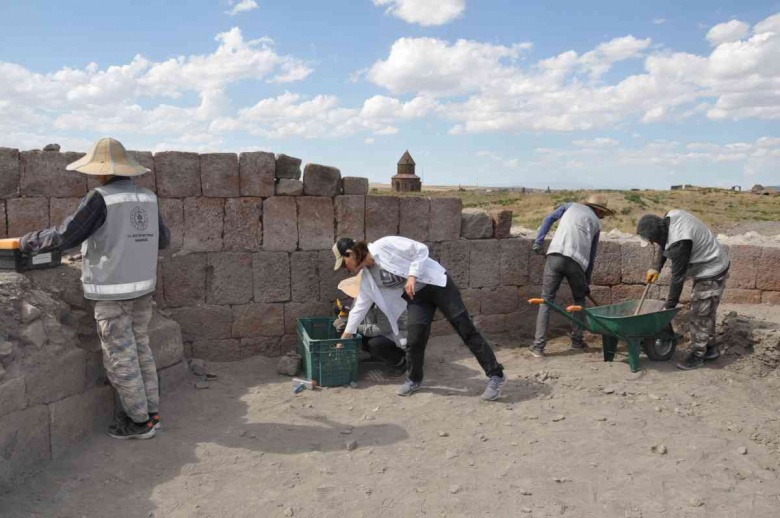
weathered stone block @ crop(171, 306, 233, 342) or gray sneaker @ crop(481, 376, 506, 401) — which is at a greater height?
weathered stone block @ crop(171, 306, 233, 342)

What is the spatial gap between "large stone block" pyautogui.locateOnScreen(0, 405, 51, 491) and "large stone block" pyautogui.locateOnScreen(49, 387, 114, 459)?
Answer: 8cm

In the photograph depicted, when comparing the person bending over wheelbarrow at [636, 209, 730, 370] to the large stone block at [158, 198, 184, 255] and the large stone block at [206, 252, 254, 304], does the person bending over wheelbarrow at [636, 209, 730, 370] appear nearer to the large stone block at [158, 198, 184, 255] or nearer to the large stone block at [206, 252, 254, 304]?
the large stone block at [206, 252, 254, 304]

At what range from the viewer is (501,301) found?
26.7 feet

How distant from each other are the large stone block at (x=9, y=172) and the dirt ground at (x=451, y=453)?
8.54 feet

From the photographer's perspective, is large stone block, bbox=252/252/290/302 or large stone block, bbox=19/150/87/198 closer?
large stone block, bbox=19/150/87/198

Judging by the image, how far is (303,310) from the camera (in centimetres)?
722

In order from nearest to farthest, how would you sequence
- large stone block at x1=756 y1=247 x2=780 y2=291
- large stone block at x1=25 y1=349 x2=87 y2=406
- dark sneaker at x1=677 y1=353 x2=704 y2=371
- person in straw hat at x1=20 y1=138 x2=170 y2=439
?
large stone block at x1=25 y1=349 x2=87 y2=406 < person in straw hat at x1=20 y1=138 x2=170 y2=439 < dark sneaker at x1=677 y1=353 x2=704 y2=371 < large stone block at x1=756 y1=247 x2=780 y2=291

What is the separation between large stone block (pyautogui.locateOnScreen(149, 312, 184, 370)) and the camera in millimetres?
A: 5738

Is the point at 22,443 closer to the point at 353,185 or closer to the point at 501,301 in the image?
the point at 353,185

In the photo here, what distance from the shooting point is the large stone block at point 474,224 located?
7.89m

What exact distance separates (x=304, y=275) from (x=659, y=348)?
159 inches

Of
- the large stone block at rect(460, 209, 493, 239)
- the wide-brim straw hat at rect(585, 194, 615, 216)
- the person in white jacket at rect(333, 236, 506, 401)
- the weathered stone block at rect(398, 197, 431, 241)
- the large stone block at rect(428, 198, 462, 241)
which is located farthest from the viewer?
the large stone block at rect(460, 209, 493, 239)

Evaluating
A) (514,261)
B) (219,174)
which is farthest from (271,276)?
(514,261)

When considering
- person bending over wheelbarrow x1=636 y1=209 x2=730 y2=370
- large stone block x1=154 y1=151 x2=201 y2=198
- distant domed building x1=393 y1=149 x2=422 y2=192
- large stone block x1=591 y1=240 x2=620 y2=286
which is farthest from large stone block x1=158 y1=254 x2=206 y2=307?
distant domed building x1=393 y1=149 x2=422 y2=192
